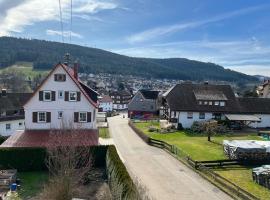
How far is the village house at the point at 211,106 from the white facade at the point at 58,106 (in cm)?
2246

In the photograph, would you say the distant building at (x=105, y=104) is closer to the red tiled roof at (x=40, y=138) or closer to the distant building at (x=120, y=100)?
the distant building at (x=120, y=100)

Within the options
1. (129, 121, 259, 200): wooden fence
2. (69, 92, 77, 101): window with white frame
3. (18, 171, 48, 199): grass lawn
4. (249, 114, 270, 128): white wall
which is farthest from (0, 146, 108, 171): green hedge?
(249, 114, 270, 128): white wall

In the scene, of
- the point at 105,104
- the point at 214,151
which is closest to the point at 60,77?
the point at 214,151

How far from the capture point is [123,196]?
21625 millimetres

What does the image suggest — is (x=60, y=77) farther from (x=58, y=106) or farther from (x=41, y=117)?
(x=41, y=117)

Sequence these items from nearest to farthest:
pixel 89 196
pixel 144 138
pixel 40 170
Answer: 1. pixel 89 196
2. pixel 40 170
3. pixel 144 138

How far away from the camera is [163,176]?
34844 millimetres

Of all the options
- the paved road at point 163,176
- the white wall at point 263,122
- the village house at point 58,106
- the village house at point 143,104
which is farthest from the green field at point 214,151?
the village house at point 143,104

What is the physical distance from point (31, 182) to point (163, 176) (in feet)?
40.5

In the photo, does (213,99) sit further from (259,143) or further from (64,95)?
(64,95)

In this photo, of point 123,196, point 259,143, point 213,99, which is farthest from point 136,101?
point 123,196

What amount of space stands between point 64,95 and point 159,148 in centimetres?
1425

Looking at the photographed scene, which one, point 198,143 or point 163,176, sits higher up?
point 198,143

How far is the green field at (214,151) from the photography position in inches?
1241
